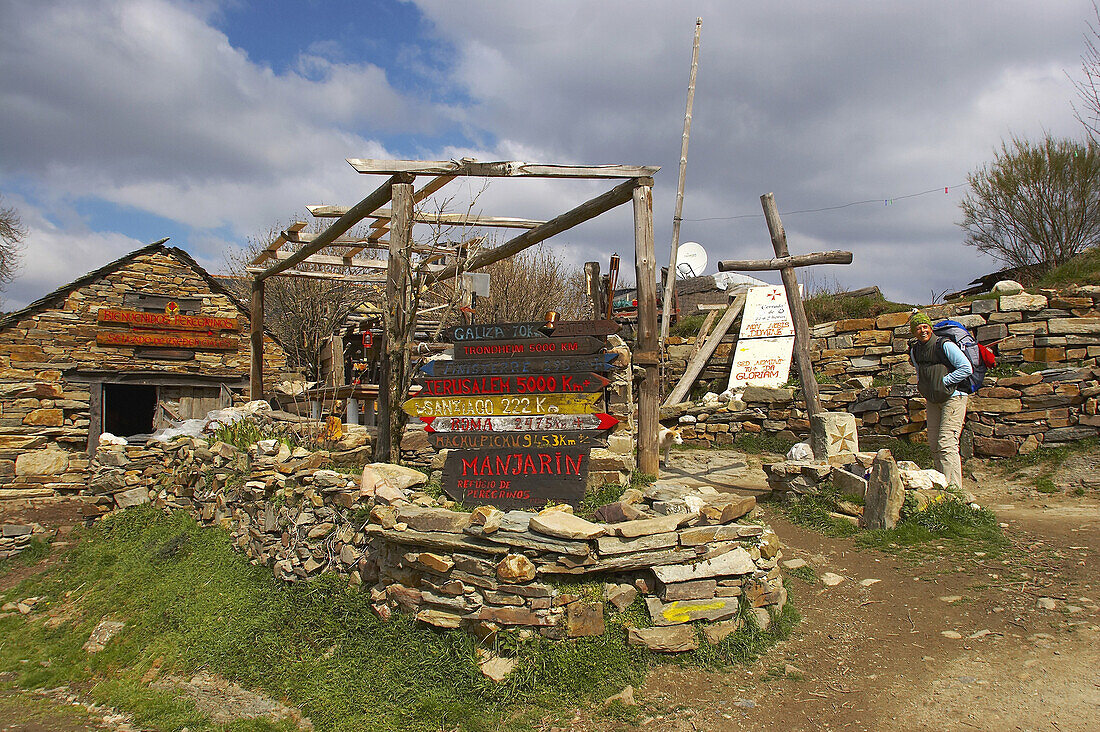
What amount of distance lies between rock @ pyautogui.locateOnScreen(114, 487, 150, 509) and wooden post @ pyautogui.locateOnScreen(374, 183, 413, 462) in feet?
20.0

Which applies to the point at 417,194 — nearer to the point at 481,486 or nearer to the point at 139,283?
the point at 481,486

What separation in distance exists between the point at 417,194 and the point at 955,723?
5935 millimetres

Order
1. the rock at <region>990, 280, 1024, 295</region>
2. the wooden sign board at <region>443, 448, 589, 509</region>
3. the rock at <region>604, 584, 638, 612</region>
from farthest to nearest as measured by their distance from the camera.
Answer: the rock at <region>990, 280, 1024, 295</region>
the wooden sign board at <region>443, 448, 589, 509</region>
the rock at <region>604, 584, 638, 612</region>

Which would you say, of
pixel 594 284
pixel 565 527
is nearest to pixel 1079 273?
pixel 594 284

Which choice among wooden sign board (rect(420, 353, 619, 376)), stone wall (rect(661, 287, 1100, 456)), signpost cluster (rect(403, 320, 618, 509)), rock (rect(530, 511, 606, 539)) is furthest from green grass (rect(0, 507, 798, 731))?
stone wall (rect(661, 287, 1100, 456))

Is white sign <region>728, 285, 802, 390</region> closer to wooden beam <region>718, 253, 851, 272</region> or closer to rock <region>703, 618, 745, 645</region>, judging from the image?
wooden beam <region>718, 253, 851, 272</region>

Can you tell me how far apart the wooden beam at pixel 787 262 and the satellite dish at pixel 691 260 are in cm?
911

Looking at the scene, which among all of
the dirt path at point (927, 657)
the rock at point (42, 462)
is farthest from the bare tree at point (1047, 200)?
the rock at point (42, 462)

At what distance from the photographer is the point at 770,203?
853 centimetres

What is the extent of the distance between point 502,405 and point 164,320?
1237cm

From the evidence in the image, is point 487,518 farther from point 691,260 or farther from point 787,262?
point 691,260

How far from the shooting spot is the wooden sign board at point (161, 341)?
45.0ft

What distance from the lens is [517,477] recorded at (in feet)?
16.3

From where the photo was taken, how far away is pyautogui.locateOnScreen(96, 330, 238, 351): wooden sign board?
13.7 m
